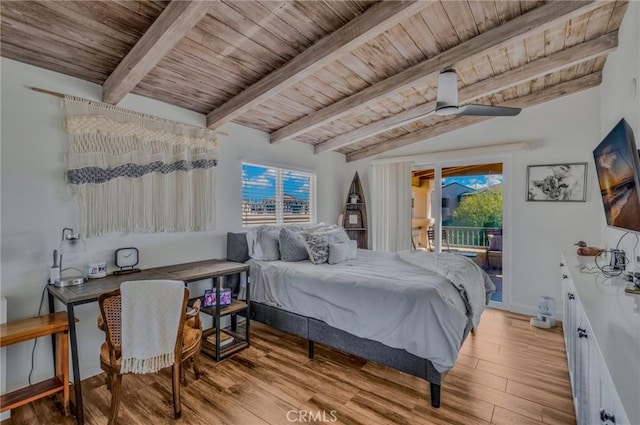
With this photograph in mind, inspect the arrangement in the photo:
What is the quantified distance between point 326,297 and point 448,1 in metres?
2.42

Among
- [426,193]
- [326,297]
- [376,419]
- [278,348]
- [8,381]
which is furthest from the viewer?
[426,193]

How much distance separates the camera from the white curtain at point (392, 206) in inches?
193

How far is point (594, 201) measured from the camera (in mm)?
3504

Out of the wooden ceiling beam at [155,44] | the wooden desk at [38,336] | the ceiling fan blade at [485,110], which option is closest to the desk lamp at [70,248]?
the wooden desk at [38,336]

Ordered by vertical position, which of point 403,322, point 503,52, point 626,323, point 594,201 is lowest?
point 403,322

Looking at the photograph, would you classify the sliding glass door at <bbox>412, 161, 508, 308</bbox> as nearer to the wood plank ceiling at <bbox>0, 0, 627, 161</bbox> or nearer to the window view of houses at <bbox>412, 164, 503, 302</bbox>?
the window view of houses at <bbox>412, 164, 503, 302</bbox>

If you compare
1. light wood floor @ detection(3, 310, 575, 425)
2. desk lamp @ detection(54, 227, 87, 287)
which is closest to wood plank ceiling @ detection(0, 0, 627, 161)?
desk lamp @ detection(54, 227, 87, 287)

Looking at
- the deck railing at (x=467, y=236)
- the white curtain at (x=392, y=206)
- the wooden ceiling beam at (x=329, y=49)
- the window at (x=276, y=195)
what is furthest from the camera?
the white curtain at (x=392, y=206)

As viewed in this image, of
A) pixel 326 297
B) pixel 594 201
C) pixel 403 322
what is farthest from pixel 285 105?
pixel 594 201

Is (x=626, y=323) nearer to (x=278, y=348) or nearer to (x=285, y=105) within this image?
(x=278, y=348)

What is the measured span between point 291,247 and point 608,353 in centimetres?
274

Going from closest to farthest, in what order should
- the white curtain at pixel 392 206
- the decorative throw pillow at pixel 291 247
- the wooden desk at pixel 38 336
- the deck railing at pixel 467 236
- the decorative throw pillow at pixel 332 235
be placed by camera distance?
the wooden desk at pixel 38 336 < the decorative throw pillow at pixel 291 247 < the decorative throw pillow at pixel 332 235 < the deck railing at pixel 467 236 < the white curtain at pixel 392 206

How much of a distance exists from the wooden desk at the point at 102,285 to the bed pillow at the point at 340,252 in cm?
92
